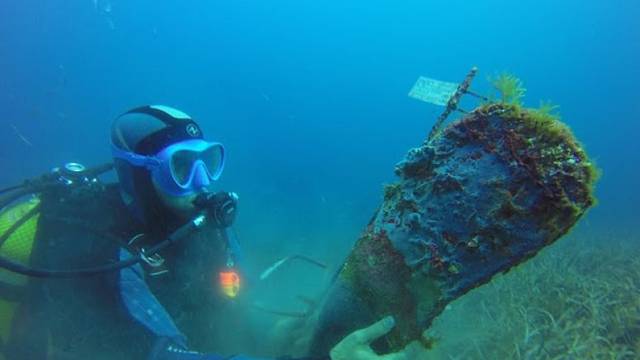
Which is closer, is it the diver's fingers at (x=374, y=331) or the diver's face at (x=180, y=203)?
the diver's fingers at (x=374, y=331)

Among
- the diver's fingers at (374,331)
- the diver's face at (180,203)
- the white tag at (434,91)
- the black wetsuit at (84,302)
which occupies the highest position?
the white tag at (434,91)

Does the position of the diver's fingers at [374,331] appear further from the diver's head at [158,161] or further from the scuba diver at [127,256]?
the diver's head at [158,161]

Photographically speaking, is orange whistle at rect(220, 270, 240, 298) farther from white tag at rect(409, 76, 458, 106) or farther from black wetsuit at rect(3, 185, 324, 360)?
white tag at rect(409, 76, 458, 106)

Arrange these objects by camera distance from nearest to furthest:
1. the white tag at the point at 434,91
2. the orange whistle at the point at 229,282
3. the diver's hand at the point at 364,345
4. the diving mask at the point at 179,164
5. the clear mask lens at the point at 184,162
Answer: the diver's hand at the point at 364,345, the white tag at the point at 434,91, the diving mask at the point at 179,164, the clear mask lens at the point at 184,162, the orange whistle at the point at 229,282

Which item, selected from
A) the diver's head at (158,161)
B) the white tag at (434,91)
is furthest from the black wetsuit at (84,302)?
the white tag at (434,91)

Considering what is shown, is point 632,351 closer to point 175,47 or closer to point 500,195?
point 500,195

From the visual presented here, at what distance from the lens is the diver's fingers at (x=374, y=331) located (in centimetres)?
243

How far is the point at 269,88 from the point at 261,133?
22672 mm

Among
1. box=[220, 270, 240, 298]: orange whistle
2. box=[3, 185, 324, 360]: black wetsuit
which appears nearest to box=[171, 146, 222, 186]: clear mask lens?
box=[3, 185, 324, 360]: black wetsuit

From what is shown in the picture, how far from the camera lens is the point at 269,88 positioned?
81.9 m

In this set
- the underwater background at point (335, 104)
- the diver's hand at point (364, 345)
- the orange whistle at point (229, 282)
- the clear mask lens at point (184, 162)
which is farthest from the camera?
the underwater background at point (335, 104)

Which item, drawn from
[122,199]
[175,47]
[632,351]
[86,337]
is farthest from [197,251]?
[175,47]

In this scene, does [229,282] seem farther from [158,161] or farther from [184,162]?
[158,161]

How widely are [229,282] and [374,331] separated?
76.6 inches
